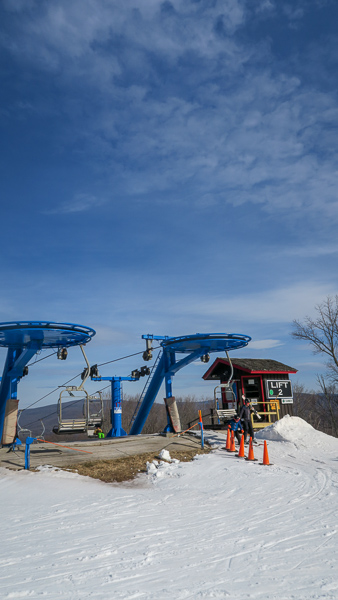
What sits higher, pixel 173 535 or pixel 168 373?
pixel 168 373

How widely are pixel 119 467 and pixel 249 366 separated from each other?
18.0m

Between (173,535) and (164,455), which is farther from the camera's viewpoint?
(164,455)

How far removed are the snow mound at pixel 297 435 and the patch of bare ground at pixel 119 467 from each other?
590 centimetres

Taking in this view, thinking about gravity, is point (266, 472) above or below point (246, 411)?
below

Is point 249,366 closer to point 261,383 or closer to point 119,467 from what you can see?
point 261,383

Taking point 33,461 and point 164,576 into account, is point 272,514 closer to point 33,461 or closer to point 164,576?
point 164,576

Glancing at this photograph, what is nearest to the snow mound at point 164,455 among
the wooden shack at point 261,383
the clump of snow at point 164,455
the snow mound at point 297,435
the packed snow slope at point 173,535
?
the clump of snow at point 164,455

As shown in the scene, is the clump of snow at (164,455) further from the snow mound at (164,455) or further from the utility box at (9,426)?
the utility box at (9,426)

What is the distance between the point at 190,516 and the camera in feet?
28.1

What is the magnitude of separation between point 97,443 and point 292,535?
11470 mm

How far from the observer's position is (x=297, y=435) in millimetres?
20281

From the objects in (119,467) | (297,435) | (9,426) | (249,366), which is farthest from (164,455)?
(249,366)

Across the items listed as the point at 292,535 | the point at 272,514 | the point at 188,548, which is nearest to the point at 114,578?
the point at 188,548

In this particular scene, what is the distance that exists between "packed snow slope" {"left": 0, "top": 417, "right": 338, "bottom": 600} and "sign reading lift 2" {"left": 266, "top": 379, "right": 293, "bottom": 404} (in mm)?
17017
